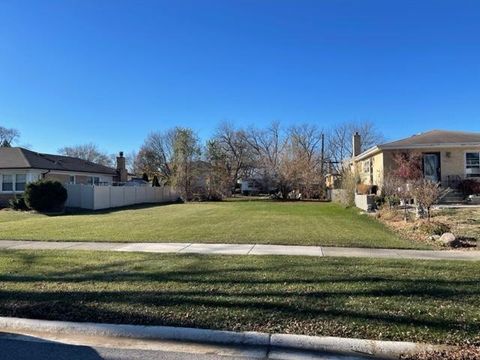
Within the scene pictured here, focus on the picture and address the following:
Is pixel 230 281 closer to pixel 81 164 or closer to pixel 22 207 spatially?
pixel 22 207

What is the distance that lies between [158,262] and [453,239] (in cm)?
783

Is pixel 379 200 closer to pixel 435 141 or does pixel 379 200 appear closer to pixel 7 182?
pixel 435 141

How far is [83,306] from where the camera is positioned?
6270 mm

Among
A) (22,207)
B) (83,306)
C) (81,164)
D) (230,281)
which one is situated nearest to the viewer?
(83,306)

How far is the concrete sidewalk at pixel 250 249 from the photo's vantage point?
10406 mm

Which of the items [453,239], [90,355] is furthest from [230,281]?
[453,239]

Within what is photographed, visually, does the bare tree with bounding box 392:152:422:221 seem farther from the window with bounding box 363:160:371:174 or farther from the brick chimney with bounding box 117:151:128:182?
the brick chimney with bounding box 117:151:128:182

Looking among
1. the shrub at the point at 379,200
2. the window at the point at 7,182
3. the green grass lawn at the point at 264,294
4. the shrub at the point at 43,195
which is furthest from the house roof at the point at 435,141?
the window at the point at 7,182

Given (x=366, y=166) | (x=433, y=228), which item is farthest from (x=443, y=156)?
(x=433, y=228)

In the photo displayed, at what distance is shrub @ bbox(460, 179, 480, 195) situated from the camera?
81.5ft

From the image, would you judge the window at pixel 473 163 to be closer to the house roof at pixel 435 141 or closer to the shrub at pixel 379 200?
the house roof at pixel 435 141

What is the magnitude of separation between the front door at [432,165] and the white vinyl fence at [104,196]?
2094 cm

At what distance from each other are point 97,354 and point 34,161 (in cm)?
3303

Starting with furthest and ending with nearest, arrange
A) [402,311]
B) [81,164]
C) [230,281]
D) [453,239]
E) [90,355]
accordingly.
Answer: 1. [81,164]
2. [453,239]
3. [230,281]
4. [402,311]
5. [90,355]
